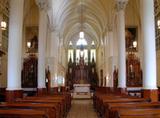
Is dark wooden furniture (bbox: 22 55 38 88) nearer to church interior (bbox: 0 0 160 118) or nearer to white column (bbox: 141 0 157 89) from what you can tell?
church interior (bbox: 0 0 160 118)

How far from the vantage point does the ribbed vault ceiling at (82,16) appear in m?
27.2

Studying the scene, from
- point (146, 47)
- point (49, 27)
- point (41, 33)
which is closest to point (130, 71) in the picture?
point (49, 27)

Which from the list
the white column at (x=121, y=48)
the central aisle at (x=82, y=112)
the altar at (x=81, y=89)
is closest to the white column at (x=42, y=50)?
the central aisle at (x=82, y=112)

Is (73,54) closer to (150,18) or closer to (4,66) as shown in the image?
(4,66)

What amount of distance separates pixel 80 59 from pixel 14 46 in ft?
120

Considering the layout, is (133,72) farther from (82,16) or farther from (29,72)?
(82,16)

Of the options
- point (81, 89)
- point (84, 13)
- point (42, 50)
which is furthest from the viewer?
point (84, 13)

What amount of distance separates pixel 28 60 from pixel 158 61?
40.6 feet

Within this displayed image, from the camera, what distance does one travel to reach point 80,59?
4744cm

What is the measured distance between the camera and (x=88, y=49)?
49.6m

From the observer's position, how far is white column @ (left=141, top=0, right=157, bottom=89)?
10812 millimetres

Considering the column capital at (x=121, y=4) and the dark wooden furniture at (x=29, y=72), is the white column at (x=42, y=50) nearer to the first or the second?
the column capital at (x=121, y=4)

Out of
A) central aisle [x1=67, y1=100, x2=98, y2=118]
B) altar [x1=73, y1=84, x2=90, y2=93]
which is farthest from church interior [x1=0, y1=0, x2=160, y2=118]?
altar [x1=73, y1=84, x2=90, y2=93]

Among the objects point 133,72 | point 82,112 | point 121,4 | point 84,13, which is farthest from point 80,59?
point 82,112
